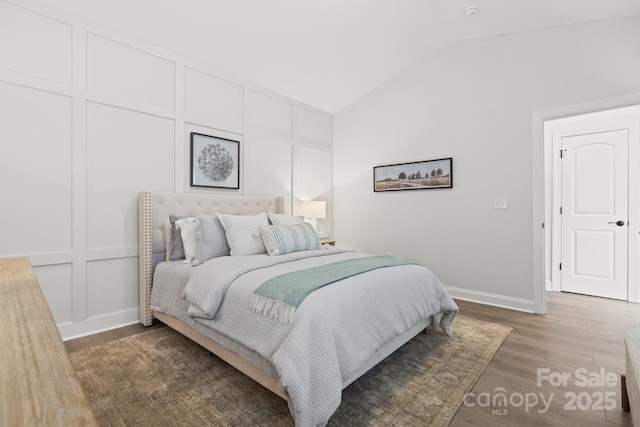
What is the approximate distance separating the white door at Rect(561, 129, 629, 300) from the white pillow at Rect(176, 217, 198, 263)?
4538 mm

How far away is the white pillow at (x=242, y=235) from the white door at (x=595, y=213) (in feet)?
13.1

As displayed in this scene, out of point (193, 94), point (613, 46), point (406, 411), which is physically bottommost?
point (406, 411)

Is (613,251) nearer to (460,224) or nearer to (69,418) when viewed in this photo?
(460,224)

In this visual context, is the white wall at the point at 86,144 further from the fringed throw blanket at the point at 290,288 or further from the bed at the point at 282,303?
the fringed throw blanket at the point at 290,288

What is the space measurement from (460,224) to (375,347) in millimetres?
2478

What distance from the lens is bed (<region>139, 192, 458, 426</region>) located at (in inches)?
58.1

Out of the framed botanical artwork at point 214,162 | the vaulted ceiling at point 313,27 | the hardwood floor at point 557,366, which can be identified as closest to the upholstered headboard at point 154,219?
the framed botanical artwork at point 214,162

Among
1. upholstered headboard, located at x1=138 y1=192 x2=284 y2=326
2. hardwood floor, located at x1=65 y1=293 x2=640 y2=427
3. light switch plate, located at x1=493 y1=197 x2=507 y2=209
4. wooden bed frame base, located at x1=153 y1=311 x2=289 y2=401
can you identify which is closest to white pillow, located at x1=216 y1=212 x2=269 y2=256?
upholstered headboard, located at x1=138 y1=192 x2=284 y2=326

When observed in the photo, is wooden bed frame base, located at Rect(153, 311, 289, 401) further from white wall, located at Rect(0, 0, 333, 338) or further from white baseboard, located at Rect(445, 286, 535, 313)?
white baseboard, located at Rect(445, 286, 535, 313)

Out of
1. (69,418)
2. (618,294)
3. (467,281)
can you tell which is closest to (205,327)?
(69,418)

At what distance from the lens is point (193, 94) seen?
333 cm

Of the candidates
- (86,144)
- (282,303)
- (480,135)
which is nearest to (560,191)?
(480,135)

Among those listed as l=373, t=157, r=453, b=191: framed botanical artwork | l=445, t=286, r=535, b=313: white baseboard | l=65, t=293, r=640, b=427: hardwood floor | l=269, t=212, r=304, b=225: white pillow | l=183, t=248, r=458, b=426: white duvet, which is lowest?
l=65, t=293, r=640, b=427: hardwood floor

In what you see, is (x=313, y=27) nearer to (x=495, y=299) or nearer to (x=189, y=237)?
(x=189, y=237)
